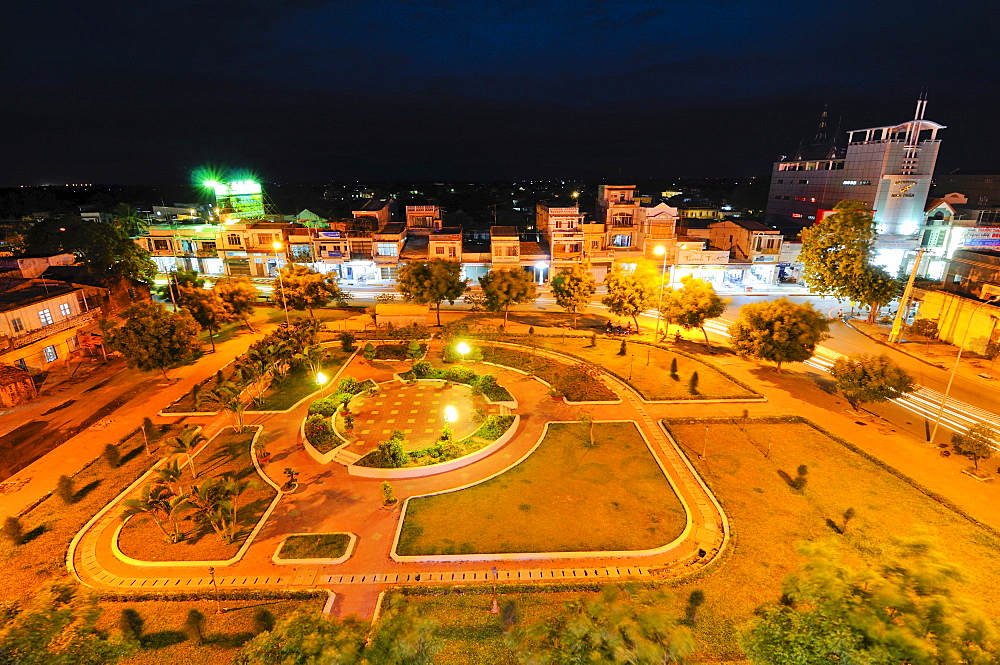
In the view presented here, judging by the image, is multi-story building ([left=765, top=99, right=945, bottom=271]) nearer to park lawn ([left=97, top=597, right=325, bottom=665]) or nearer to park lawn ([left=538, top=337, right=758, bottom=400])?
park lawn ([left=538, top=337, right=758, bottom=400])

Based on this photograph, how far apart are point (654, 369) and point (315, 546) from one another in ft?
90.6

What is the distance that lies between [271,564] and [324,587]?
110 inches

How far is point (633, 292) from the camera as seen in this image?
4419cm

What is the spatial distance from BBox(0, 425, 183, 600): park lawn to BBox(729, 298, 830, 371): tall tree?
39702 mm

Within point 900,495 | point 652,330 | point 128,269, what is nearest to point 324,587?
point 900,495

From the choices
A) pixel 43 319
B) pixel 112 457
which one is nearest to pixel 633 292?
pixel 112 457

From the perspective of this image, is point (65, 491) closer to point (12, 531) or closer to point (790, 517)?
point (12, 531)

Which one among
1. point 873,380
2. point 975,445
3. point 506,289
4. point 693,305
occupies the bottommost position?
point 975,445

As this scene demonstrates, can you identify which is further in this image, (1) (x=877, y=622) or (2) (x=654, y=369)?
(2) (x=654, y=369)

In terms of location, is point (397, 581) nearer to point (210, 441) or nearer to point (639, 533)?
point (639, 533)

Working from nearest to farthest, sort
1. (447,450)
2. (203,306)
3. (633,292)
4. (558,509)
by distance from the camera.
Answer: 1. (558,509)
2. (447,450)
3. (203,306)
4. (633,292)

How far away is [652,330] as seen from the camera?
47.6 m

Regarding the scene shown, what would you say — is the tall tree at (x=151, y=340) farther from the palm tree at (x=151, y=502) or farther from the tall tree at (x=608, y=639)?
the tall tree at (x=608, y=639)

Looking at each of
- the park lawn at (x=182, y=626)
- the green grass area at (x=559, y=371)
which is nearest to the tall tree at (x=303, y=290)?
the green grass area at (x=559, y=371)
